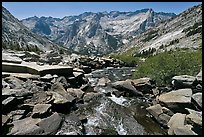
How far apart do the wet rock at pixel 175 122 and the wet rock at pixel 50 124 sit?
661 cm

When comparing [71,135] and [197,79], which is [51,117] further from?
[197,79]

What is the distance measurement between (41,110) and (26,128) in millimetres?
2583

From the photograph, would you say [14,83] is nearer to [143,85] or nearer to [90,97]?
[90,97]

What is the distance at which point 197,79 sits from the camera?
19.8 m

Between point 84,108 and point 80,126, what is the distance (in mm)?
3823

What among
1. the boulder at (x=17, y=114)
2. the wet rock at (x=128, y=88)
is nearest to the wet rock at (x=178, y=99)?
the wet rock at (x=128, y=88)

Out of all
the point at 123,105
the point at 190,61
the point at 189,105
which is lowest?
the point at 123,105

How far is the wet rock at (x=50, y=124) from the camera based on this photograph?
1326 centimetres

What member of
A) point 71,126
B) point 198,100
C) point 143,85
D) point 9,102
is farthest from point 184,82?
point 9,102

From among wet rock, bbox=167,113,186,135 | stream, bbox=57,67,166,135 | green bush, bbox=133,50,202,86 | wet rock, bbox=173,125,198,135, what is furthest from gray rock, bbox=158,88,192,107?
green bush, bbox=133,50,202,86

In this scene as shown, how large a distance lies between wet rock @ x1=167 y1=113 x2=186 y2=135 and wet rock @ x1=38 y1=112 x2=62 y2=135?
6.61 m

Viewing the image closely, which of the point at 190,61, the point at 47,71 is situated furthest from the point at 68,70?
the point at 190,61

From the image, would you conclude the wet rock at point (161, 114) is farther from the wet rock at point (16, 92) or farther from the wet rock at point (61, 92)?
the wet rock at point (16, 92)

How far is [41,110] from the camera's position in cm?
1517
